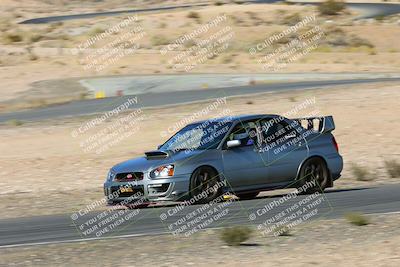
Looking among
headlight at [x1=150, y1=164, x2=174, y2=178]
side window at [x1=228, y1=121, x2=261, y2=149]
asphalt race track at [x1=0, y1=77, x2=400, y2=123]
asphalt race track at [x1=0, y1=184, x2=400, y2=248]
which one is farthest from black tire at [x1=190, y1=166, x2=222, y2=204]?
asphalt race track at [x1=0, y1=77, x2=400, y2=123]

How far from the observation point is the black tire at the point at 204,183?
52.1ft

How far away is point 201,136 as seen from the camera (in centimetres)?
1680

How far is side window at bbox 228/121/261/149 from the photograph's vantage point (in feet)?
54.9

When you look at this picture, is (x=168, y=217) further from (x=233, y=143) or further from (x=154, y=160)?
(x=233, y=143)

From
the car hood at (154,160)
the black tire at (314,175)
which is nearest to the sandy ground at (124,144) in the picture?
the car hood at (154,160)

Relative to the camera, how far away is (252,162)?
54.4ft

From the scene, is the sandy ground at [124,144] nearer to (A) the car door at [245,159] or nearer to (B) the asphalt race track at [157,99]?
(B) the asphalt race track at [157,99]

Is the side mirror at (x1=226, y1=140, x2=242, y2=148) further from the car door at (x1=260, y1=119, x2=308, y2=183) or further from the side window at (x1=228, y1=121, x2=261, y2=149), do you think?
the car door at (x1=260, y1=119, x2=308, y2=183)

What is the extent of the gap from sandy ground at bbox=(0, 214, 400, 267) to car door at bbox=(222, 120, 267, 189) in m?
3.61

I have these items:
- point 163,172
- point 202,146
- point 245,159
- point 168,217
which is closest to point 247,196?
point 245,159

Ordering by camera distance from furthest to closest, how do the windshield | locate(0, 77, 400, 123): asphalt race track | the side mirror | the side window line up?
locate(0, 77, 400, 123): asphalt race track < the side window < the windshield < the side mirror

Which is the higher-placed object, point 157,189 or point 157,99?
point 157,189

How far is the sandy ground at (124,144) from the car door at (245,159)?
3040 millimetres

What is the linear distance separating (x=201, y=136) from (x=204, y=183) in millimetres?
1087
